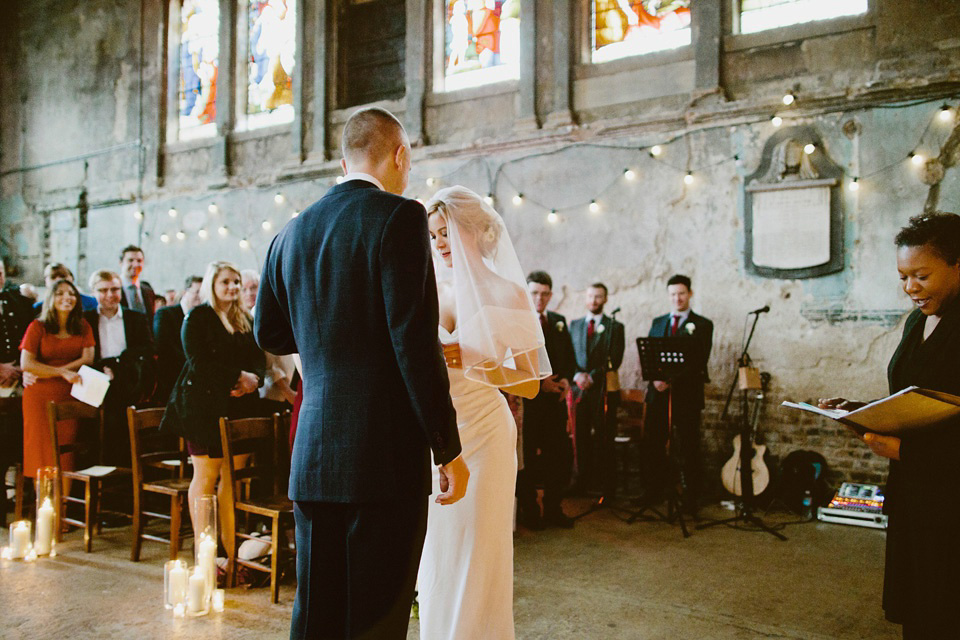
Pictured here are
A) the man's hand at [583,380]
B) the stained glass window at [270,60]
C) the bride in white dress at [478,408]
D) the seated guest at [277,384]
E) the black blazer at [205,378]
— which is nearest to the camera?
the bride in white dress at [478,408]

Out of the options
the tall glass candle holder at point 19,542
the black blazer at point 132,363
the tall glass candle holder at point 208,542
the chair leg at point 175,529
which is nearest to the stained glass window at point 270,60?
the black blazer at point 132,363

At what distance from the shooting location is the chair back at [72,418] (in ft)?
15.6

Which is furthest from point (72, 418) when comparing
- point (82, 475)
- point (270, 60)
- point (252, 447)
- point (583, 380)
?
point (270, 60)

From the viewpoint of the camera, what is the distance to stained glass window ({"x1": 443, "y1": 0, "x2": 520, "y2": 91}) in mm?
8719

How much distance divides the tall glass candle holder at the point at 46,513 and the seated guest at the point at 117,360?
0.69 m

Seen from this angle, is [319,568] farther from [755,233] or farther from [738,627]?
[755,233]

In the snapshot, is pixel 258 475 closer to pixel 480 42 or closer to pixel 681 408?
pixel 681 408

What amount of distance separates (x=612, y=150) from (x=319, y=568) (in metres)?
6.82

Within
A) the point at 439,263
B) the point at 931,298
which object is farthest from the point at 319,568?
the point at 931,298

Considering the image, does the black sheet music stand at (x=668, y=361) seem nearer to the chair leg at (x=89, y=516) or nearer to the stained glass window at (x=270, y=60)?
the chair leg at (x=89, y=516)

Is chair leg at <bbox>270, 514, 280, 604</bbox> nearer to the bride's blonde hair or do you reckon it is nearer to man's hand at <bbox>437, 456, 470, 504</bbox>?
the bride's blonde hair

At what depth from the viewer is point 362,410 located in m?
1.80

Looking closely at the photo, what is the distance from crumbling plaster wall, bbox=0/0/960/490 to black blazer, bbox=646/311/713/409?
2.12ft

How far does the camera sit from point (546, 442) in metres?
5.72
